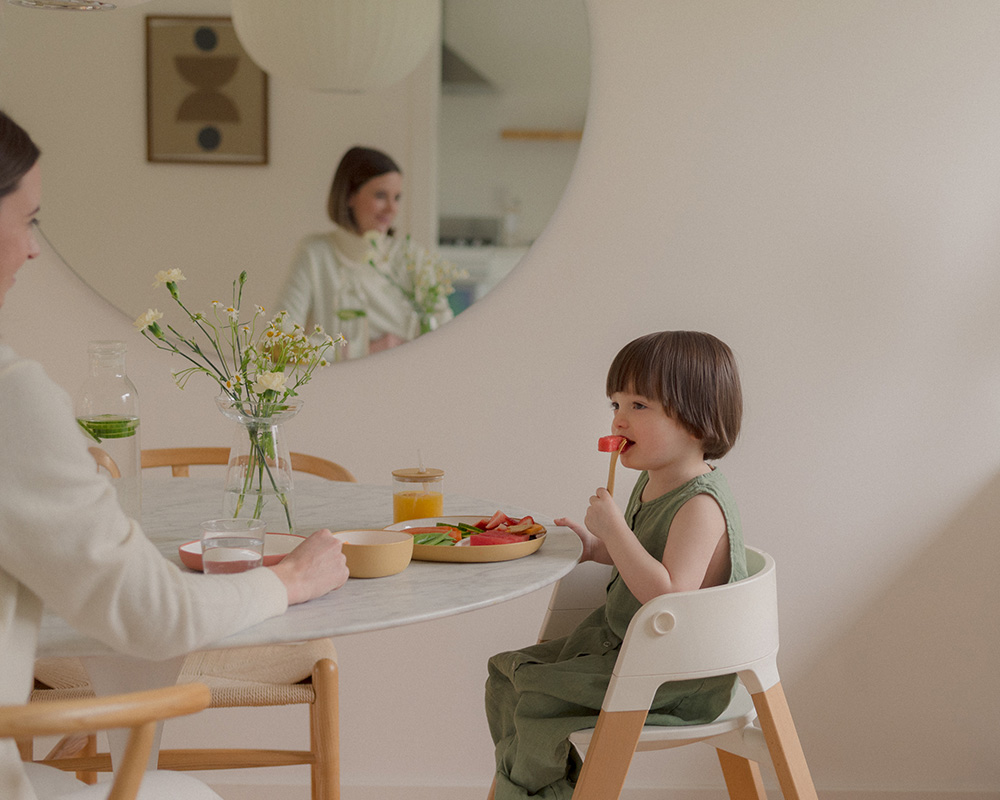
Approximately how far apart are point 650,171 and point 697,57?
0.89ft

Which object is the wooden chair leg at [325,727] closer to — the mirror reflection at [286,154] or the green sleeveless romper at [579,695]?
the green sleeveless romper at [579,695]

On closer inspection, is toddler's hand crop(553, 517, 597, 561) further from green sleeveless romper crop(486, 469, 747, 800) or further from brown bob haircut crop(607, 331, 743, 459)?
brown bob haircut crop(607, 331, 743, 459)

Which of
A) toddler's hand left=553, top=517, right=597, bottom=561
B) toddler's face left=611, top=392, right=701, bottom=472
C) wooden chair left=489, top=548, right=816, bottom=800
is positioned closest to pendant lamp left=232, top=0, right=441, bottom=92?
toddler's face left=611, top=392, right=701, bottom=472

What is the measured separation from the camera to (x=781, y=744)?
1.40 m

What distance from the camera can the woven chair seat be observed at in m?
1.55

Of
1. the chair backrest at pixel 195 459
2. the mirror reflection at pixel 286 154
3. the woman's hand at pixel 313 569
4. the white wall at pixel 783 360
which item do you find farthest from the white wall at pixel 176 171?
the woman's hand at pixel 313 569

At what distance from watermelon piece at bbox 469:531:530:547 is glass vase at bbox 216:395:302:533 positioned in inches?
10.2

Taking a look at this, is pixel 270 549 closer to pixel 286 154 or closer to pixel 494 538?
pixel 494 538

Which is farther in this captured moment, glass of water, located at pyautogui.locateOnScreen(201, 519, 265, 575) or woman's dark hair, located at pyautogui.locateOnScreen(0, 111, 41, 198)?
glass of water, located at pyautogui.locateOnScreen(201, 519, 265, 575)

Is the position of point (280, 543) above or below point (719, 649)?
above

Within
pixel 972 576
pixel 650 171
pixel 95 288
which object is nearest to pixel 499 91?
pixel 650 171

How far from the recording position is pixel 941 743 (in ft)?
7.89

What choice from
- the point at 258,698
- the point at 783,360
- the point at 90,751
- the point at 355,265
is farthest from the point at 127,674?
the point at 783,360

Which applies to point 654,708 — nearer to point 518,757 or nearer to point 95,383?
point 518,757
